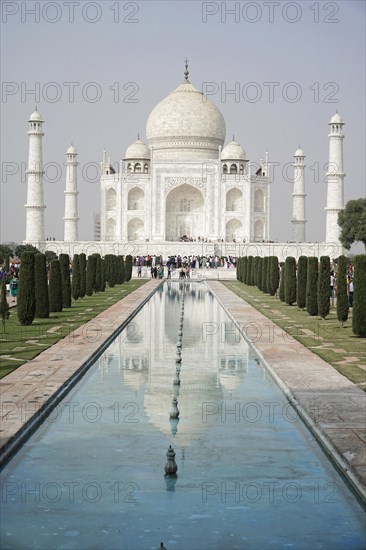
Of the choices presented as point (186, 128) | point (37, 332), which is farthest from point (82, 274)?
point (186, 128)

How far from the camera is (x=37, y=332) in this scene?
476 inches

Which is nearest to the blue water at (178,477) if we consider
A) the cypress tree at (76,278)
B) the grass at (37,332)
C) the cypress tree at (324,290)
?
the grass at (37,332)

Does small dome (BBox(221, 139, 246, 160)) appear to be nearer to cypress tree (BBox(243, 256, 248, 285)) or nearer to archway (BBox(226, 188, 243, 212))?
archway (BBox(226, 188, 243, 212))

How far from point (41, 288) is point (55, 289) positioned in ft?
4.97

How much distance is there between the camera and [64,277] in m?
16.5

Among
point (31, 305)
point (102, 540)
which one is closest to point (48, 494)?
point (102, 540)

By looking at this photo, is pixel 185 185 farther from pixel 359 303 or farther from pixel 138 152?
pixel 359 303

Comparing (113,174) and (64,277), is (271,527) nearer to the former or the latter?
(64,277)

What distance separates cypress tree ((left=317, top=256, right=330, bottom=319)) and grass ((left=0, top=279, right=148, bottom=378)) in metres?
3.82

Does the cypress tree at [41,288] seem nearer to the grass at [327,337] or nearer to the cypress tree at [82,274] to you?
the grass at [327,337]

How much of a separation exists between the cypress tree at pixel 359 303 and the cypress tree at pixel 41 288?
5110 mm

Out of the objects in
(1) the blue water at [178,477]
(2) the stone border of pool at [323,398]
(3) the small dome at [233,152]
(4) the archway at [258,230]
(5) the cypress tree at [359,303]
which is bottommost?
(1) the blue water at [178,477]

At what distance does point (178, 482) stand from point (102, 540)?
91cm

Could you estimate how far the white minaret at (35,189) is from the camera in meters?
40.3
